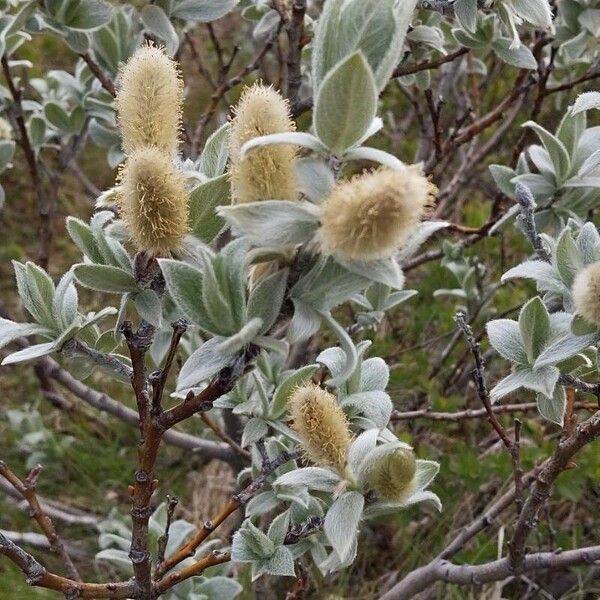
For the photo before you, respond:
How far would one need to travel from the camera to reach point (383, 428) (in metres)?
1.05

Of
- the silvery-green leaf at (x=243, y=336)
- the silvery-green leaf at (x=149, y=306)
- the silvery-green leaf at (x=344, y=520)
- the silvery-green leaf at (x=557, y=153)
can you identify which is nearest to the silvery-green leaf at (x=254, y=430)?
the silvery-green leaf at (x=344, y=520)

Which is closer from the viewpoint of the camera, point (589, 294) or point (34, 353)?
point (589, 294)

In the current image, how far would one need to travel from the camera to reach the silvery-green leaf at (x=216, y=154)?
0.90 metres

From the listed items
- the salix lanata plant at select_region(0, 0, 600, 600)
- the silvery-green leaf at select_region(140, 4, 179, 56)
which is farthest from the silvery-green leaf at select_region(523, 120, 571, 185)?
the silvery-green leaf at select_region(140, 4, 179, 56)

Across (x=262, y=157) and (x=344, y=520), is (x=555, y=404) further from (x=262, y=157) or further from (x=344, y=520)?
(x=262, y=157)

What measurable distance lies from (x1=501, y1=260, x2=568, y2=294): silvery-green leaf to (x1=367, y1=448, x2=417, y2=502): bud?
27 cm

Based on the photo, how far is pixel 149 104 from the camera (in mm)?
766

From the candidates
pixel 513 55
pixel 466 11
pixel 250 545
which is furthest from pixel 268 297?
pixel 513 55

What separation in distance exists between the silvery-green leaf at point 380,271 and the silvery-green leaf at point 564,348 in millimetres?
328

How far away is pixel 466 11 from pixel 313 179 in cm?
63

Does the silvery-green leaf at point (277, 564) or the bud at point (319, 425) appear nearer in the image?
the bud at point (319, 425)

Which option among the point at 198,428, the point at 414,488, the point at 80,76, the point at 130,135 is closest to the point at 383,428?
the point at 414,488

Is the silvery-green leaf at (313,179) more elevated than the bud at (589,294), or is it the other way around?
the silvery-green leaf at (313,179)

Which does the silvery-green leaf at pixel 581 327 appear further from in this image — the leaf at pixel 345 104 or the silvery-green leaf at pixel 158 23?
the silvery-green leaf at pixel 158 23
